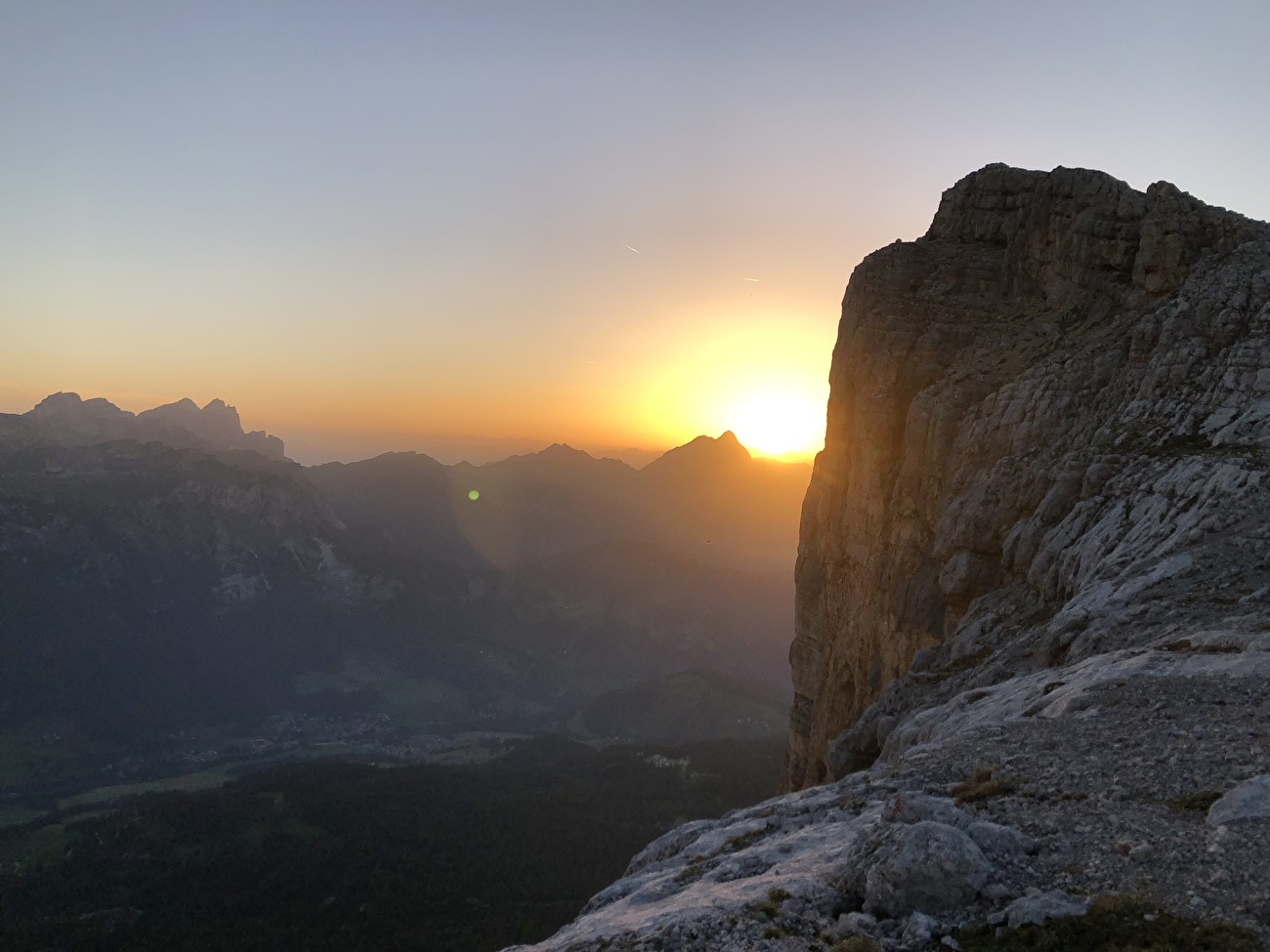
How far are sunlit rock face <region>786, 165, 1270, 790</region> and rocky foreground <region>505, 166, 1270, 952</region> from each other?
0.58 ft

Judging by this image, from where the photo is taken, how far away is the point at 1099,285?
56000mm

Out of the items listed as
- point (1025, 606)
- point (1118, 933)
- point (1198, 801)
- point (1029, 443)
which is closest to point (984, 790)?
point (1198, 801)

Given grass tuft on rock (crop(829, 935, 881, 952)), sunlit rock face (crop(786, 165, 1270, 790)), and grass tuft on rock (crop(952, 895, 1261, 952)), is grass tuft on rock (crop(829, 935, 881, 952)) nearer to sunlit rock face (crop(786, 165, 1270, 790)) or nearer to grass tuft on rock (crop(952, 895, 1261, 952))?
grass tuft on rock (crop(952, 895, 1261, 952))

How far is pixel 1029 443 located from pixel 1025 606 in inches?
451

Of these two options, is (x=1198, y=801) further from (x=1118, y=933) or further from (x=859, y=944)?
(x=859, y=944)

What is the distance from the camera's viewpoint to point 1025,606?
42594 millimetres

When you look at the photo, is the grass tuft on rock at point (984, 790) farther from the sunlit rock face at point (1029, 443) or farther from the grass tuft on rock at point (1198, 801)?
the sunlit rock face at point (1029, 443)

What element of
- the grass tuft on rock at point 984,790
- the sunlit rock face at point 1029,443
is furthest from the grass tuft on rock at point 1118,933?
the sunlit rock face at point 1029,443

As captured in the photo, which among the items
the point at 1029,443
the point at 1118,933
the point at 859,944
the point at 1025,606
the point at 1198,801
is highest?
the point at 1029,443

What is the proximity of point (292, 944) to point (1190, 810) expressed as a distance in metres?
113

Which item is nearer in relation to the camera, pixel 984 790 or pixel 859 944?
pixel 859 944

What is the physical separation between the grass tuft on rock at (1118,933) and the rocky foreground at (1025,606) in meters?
0.09

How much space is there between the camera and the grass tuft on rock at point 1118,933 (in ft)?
44.1

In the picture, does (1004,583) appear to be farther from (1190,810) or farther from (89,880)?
(89,880)
